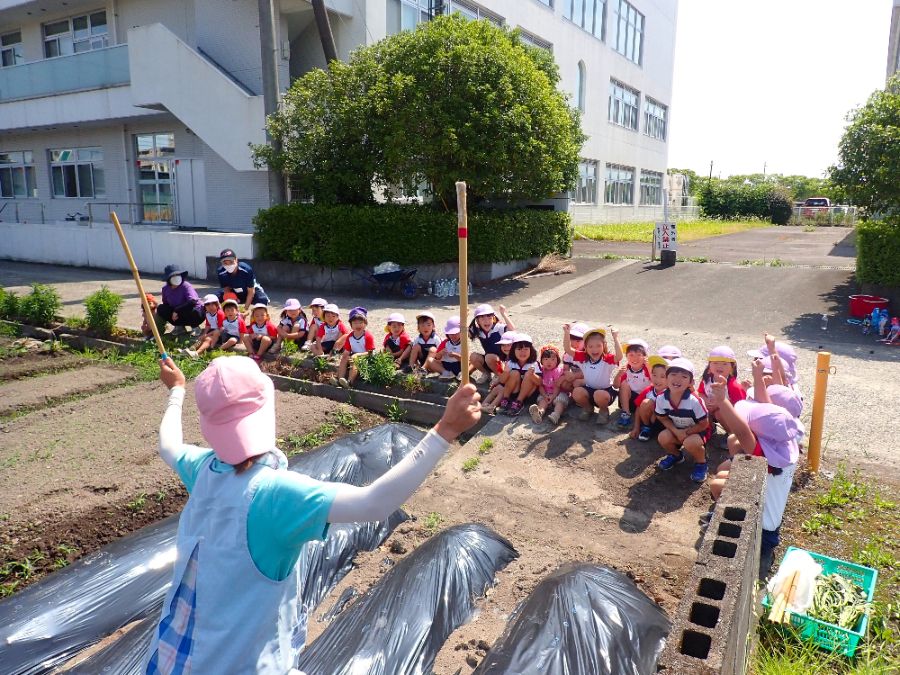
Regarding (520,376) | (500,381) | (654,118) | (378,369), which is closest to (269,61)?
(378,369)

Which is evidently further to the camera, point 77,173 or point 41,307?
point 77,173

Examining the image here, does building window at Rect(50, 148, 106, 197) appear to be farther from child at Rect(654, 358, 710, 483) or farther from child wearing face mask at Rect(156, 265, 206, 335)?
child at Rect(654, 358, 710, 483)

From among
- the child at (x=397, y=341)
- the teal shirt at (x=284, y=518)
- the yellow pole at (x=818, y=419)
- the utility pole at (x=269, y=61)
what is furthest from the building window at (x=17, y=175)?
the teal shirt at (x=284, y=518)

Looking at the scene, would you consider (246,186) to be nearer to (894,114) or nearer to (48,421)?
(48,421)

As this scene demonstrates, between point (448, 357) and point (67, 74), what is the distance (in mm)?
19420

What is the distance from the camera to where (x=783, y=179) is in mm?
95875

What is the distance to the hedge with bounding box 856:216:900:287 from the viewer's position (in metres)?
11.1

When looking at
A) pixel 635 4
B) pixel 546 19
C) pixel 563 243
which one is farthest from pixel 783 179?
pixel 563 243

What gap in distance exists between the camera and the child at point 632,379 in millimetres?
6027

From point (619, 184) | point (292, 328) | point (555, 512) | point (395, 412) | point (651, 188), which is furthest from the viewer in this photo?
point (651, 188)

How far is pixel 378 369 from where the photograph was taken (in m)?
7.56

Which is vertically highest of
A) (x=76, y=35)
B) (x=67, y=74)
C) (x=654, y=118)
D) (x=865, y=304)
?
(x=654, y=118)

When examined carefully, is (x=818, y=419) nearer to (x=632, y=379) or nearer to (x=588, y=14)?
(x=632, y=379)

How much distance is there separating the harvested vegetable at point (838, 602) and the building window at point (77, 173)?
2387 cm
